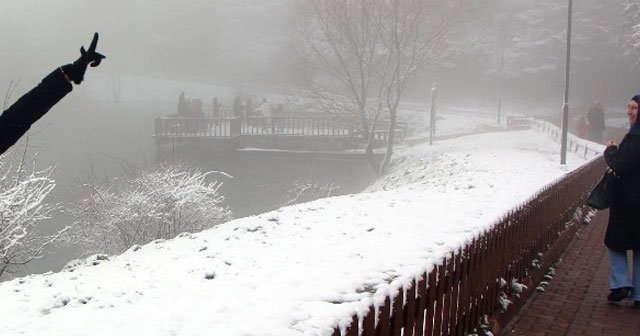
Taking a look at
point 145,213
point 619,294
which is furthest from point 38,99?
point 145,213

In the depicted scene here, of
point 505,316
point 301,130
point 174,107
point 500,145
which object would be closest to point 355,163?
point 301,130

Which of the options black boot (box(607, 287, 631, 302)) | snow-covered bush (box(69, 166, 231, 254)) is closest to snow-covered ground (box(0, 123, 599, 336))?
black boot (box(607, 287, 631, 302))

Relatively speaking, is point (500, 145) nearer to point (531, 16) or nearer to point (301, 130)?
point (301, 130)

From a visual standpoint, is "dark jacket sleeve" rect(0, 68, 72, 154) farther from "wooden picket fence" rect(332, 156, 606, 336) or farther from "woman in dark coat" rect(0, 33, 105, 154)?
"wooden picket fence" rect(332, 156, 606, 336)

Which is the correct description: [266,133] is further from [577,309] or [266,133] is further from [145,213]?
[577,309]

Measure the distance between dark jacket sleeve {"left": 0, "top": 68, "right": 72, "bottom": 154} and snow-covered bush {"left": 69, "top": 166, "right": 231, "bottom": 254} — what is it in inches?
533

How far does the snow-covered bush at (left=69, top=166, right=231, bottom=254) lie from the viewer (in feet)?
52.6

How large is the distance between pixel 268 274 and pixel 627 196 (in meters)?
3.72

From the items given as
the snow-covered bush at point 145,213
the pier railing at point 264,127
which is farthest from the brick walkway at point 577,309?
the pier railing at point 264,127

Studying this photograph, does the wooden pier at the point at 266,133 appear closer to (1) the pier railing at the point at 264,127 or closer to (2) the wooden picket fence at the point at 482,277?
(1) the pier railing at the point at 264,127

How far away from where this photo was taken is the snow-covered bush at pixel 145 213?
52.6 feet

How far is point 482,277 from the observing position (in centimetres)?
473

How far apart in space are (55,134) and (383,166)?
25.9m

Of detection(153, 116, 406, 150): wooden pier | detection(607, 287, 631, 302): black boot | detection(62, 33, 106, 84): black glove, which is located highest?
detection(62, 33, 106, 84): black glove
